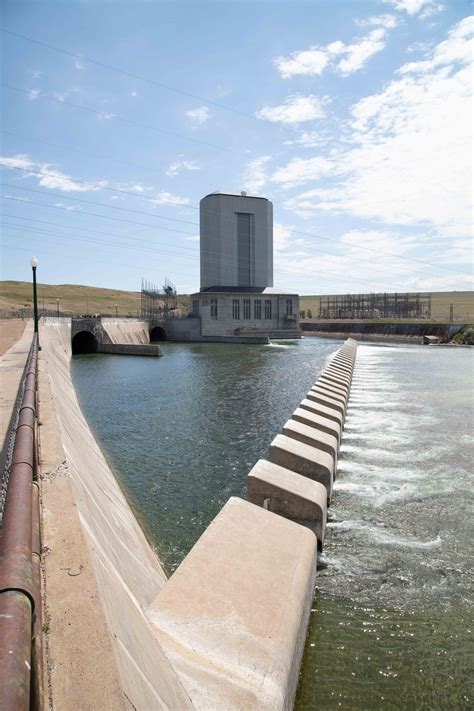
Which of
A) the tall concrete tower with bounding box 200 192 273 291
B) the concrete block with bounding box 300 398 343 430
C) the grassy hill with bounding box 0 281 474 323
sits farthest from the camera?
the grassy hill with bounding box 0 281 474 323

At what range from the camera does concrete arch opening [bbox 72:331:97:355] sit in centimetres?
5822

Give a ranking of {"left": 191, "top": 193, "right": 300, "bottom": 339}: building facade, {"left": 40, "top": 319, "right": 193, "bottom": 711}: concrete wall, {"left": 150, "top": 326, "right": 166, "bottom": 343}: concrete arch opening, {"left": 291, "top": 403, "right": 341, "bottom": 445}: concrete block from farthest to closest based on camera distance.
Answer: {"left": 191, "top": 193, "right": 300, "bottom": 339}: building facade
{"left": 150, "top": 326, "right": 166, "bottom": 343}: concrete arch opening
{"left": 291, "top": 403, "right": 341, "bottom": 445}: concrete block
{"left": 40, "top": 319, "right": 193, "bottom": 711}: concrete wall

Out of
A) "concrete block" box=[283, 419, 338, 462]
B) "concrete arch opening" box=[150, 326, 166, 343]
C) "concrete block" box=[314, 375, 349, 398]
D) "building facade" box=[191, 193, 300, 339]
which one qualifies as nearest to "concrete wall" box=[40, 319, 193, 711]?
"concrete block" box=[283, 419, 338, 462]

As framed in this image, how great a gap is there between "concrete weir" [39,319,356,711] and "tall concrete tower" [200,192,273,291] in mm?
90288

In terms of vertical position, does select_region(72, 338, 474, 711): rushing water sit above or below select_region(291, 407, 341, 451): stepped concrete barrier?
below

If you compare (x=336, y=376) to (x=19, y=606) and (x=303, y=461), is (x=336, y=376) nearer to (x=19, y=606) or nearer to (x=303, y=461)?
(x=303, y=461)

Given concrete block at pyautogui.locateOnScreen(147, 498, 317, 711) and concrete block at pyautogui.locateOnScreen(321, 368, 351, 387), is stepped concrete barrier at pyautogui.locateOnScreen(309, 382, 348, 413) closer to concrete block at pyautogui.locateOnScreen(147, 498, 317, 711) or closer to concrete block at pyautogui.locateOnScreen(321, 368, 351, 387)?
concrete block at pyautogui.locateOnScreen(321, 368, 351, 387)

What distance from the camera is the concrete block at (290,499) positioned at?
28.0 feet

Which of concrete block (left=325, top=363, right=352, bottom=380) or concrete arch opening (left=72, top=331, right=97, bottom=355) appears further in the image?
concrete arch opening (left=72, top=331, right=97, bottom=355)

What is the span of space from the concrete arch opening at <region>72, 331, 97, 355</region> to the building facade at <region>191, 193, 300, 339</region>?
90.0 feet

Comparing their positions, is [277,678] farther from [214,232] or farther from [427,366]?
[214,232]

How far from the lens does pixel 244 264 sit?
323 ft

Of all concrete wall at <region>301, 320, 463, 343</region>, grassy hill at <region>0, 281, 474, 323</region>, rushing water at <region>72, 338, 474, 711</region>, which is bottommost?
rushing water at <region>72, 338, 474, 711</region>

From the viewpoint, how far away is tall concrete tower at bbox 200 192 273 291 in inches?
3762
